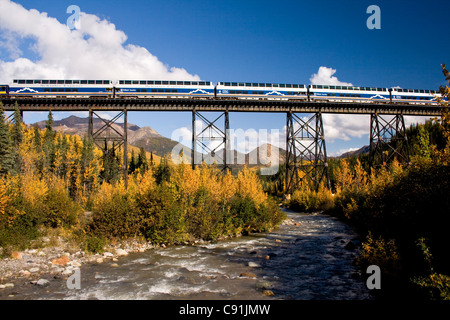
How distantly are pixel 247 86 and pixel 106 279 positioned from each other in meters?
27.6

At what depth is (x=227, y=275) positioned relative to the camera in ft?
38.8

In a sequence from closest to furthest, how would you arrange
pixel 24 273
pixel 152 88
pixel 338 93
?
pixel 24 273 < pixel 152 88 < pixel 338 93

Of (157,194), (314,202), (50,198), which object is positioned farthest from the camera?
(314,202)

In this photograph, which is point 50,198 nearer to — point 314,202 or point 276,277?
point 276,277

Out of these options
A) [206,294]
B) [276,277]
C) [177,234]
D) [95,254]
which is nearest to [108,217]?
[95,254]

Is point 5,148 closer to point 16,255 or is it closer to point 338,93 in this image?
point 16,255

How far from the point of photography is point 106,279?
11.2m

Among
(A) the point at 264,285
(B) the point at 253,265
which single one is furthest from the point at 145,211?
(A) the point at 264,285

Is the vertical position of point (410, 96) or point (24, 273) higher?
point (410, 96)

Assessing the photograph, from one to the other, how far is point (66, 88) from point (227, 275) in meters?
29.9

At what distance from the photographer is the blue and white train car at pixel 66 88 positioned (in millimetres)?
31094

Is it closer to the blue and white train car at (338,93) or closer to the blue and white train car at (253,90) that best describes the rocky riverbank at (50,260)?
the blue and white train car at (253,90)

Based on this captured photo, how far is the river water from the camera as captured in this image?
966cm

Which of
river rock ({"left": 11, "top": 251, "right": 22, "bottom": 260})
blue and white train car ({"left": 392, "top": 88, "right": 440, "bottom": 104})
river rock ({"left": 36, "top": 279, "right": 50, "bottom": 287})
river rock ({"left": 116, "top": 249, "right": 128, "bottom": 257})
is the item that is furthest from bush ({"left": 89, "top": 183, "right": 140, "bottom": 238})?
blue and white train car ({"left": 392, "top": 88, "right": 440, "bottom": 104})
